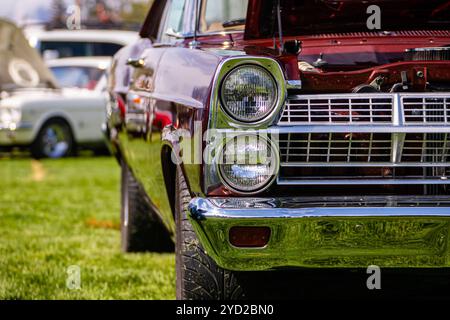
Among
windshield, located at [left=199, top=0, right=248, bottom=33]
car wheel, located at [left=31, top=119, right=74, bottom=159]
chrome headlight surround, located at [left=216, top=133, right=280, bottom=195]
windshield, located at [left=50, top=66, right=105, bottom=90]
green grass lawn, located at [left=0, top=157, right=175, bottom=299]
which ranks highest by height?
windshield, located at [left=199, top=0, right=248, bottom=33]

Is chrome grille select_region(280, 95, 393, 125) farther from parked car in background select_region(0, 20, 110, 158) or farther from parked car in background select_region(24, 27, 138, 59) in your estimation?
parked car in background select_region(24, 27, 138, 59)

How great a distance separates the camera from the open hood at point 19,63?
1344cm

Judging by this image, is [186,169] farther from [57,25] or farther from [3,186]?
[57,25]

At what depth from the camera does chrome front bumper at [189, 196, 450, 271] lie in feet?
9.97

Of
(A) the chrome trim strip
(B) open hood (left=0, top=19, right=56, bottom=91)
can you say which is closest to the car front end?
(A) the chrome trim strip

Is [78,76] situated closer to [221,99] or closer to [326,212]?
[221,99]

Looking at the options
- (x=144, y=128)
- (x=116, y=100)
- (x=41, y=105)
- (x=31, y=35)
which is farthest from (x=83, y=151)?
(x=144, y=128)

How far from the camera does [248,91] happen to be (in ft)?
10.5

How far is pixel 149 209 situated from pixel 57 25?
15.8m

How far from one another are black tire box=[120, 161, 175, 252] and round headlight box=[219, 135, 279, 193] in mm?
2195

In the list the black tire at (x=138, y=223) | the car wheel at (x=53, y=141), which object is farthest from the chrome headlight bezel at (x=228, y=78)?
the car wheel at (x=53, y=141)

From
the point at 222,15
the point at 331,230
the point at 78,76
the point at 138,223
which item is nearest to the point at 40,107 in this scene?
the point at 78,76

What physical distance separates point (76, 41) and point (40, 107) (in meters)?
5.92

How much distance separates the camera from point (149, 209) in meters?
5.49
